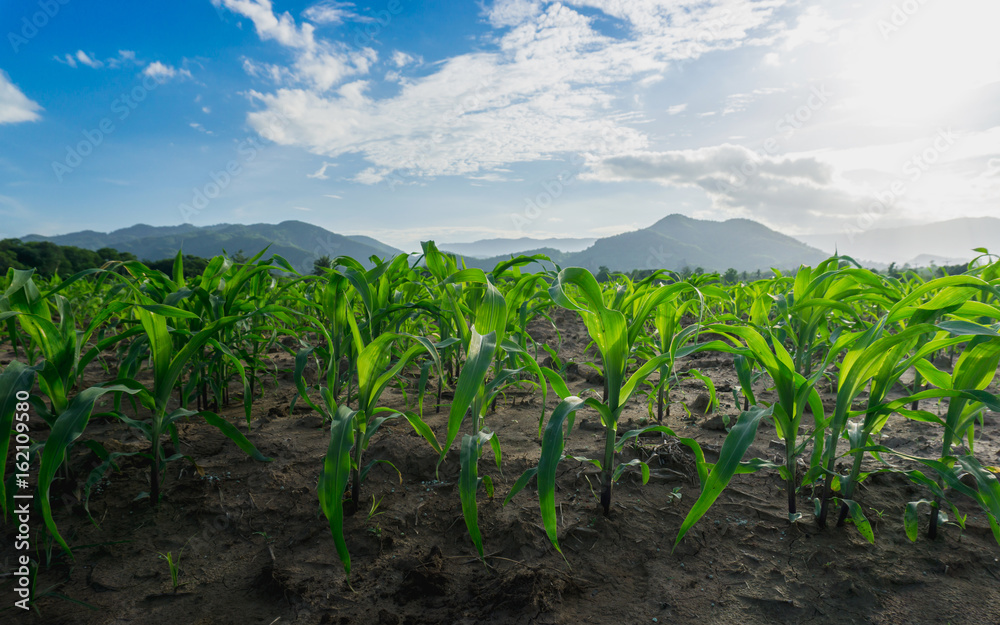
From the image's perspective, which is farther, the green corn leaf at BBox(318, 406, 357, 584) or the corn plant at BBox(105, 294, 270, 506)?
the corn plant at BBox(105, 294, 270, 506)

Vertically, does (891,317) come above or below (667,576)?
above

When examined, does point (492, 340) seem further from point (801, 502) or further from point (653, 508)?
point (801, 502)

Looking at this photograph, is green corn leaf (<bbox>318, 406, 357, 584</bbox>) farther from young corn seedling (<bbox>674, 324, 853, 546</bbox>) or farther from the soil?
young corn seedling (<bbox>674, 324, 853, 546</bbox>)

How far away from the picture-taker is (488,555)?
4.57 ft

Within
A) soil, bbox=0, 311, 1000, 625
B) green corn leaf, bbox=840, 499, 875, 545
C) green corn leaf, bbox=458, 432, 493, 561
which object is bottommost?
soil, bbox=0, 311, 1000, 625

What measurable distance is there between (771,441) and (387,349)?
5.94ft

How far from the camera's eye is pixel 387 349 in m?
1.51

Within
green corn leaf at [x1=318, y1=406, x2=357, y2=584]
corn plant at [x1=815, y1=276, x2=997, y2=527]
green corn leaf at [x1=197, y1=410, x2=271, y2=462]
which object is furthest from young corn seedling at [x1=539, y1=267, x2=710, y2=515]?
green corn leaf at [x1=197, y1=410, x2=271, y2=462]

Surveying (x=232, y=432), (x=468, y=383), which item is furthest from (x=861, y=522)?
(x=232, y=432)

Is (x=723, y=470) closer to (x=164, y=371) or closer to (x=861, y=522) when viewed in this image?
(x=861, y=522)

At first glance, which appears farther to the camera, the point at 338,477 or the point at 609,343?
the point at 609,343

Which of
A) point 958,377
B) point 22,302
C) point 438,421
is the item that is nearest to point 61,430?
point 22,302

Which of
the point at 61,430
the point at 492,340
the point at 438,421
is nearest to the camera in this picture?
the point at 61,430

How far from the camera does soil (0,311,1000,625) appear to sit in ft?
3.90
